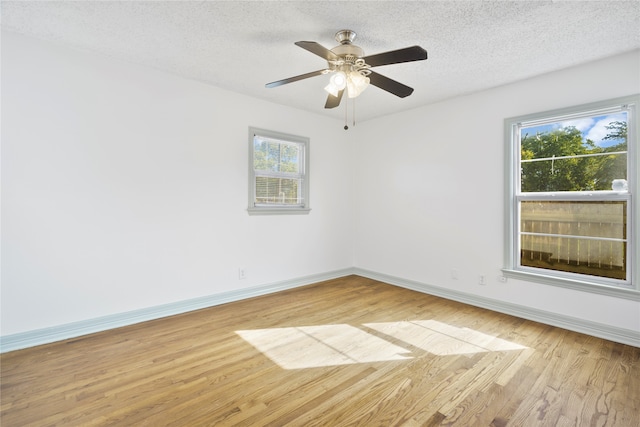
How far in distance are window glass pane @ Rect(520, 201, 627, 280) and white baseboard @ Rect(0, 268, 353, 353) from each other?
3.05m

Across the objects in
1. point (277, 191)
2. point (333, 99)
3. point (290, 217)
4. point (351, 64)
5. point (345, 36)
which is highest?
point (345, 36)

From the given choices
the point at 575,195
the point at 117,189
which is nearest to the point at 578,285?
the point at 575,195

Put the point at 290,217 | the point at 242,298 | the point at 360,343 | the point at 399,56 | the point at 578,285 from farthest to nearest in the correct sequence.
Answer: the point at 290,217 < the point at 242,298 < the point at 578,285 < the point at 360,343 < the point at 399,56

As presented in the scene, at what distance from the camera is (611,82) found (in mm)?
2758

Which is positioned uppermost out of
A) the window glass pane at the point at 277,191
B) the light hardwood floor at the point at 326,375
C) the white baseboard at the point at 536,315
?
the window glass pane at the point at 277,191

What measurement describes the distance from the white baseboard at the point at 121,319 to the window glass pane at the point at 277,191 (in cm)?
116

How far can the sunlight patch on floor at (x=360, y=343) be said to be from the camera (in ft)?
7.84

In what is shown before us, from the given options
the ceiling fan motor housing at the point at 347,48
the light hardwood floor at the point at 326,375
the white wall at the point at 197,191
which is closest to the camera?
the light hardwood floor at the point at 326,375

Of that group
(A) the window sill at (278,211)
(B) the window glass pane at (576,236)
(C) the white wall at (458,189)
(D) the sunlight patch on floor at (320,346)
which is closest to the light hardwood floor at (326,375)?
(D) the sunlight patch on floor at (320,346)

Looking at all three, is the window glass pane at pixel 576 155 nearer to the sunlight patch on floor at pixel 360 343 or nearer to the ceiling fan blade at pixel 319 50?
the sunlight patch on floor at pixel 360 343

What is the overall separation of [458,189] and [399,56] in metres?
2.30

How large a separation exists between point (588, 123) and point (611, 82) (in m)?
0.38

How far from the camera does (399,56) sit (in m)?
2.09

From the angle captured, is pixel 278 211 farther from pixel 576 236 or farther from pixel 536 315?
pixel 576 236
